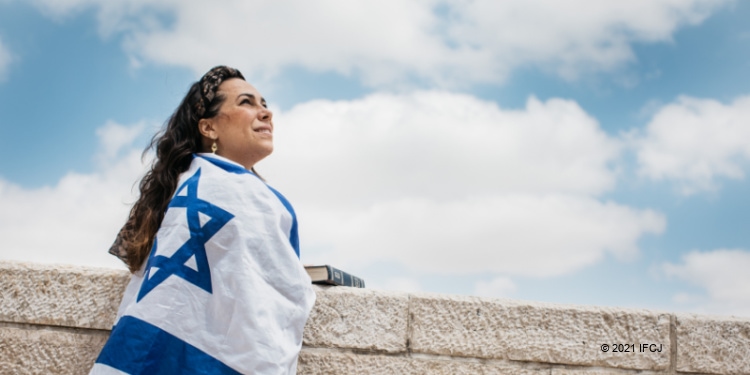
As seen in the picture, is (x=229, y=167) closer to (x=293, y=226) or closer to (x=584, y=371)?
(x=293, y=226)

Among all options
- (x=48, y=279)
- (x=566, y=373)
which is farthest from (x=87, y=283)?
(x=566, y=373)

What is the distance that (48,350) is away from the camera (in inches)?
120

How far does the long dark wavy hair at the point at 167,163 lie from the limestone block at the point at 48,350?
16.7 inches

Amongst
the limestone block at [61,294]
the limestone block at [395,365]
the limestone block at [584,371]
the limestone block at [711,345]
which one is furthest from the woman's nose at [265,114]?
the limestone block at [711,345]

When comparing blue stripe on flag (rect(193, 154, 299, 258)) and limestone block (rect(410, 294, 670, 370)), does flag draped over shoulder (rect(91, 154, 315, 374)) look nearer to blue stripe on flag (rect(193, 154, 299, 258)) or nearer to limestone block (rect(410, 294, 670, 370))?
blue stripe on flag (rect(193, 154, 299, 258))

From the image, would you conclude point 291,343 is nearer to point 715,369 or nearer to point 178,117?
point 178,117

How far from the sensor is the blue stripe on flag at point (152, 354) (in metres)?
2.34

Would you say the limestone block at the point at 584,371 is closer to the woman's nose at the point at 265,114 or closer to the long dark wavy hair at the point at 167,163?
the woman's nose at the point at 265,114

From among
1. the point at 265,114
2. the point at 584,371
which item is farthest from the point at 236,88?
the point at 584,371

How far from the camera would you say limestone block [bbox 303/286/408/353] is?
3.05 m

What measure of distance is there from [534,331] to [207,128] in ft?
5.57

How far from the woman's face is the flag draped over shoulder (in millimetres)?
466

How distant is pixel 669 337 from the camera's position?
328 cm

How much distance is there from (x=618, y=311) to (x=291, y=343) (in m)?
1.59
